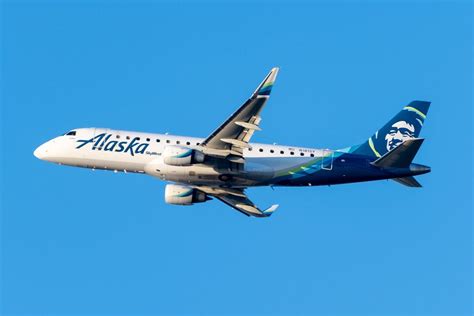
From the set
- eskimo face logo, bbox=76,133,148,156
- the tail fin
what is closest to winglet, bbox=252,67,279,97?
eskimo face logo, bbox=76,133,148,156

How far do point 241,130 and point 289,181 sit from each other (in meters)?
7.26

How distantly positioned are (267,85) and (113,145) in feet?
52.4

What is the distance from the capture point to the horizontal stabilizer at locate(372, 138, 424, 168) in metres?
64.4

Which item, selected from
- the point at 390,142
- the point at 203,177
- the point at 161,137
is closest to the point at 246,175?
the point at 203,177

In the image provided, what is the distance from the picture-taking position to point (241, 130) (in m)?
64.2

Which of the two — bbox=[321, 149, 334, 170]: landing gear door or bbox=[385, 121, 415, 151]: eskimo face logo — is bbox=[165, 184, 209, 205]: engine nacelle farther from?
bbox=[385, 121, 415, 151]: eskimo face logo

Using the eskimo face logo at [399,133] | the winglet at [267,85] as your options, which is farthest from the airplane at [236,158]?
the winglet at [267,85]

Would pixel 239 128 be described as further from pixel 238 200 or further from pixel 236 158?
pixel 238 200

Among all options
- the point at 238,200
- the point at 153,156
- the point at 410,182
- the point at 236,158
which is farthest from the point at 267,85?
the point at 238,200

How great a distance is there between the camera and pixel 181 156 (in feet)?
216

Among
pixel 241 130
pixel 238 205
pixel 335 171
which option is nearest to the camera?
pixel 241 130

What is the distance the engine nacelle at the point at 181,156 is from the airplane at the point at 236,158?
0.24 ft

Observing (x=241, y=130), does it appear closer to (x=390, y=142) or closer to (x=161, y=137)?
(x=161, y=137)

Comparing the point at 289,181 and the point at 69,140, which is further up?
the point at 69,140
